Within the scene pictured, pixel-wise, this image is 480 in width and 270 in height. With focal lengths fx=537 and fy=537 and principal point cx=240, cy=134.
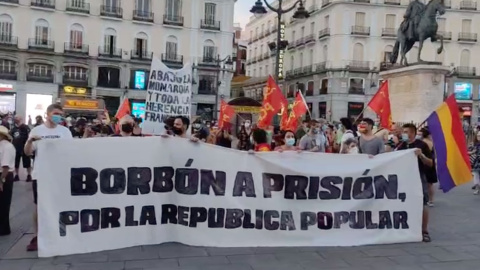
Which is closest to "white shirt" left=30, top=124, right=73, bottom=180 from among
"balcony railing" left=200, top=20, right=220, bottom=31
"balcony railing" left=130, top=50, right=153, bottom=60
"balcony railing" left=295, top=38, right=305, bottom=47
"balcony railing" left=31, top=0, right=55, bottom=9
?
"balcony railing" left=31, top=0, right=55, bottom=9

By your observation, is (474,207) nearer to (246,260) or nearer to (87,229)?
(246,260)

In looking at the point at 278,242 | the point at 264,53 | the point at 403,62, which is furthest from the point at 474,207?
the point at 264,53

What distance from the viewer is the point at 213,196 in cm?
655

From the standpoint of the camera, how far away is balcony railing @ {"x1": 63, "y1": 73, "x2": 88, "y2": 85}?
151ft

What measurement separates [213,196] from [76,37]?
143 feet

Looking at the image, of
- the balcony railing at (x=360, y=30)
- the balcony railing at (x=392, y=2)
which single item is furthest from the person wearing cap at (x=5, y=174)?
the balcony railing at (x=392, y=2)

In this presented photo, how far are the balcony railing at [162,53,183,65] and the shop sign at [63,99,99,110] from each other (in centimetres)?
994

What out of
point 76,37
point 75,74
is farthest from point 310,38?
point 75,74

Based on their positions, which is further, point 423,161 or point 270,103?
point 270,103

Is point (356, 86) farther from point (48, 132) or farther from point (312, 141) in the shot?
point (48, 132)

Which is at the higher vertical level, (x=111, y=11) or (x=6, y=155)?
(x=111, y=11)

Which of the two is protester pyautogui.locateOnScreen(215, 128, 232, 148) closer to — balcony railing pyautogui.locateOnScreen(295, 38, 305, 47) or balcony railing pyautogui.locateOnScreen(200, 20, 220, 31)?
balcony railing pyautogui.locateOnScreen(200, 20, 220, 31)

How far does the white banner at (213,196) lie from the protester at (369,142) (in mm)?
673

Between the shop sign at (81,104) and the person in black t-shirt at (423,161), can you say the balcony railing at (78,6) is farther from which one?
the person in black t-shirt at (423,161)
